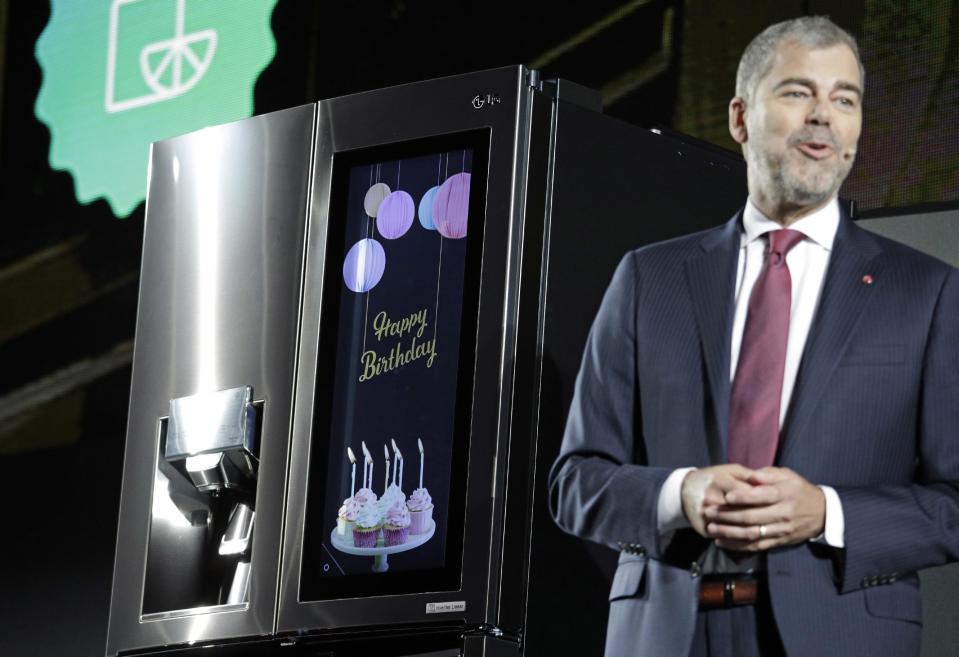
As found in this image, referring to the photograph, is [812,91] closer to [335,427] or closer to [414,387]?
[414,387]

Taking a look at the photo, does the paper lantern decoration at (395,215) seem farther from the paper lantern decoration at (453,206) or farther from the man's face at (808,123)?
the man's face at (808,123)

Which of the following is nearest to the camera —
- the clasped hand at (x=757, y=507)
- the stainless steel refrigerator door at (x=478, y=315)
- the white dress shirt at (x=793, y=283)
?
the clasped hand at (x=757, y=507)

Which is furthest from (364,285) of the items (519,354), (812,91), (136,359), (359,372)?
(812,91)

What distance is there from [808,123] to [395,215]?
34.5 inches

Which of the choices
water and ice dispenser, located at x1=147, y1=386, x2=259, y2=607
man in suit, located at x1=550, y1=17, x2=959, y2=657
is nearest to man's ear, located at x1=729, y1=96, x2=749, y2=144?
man in suit, located at x1=550, y1=17, x2=959, y2=657

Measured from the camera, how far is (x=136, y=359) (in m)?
3.04

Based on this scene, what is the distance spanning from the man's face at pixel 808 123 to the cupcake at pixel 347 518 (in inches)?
36.1

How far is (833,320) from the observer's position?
198 cm

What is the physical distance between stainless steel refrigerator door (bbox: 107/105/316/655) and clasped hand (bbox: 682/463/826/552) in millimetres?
1033

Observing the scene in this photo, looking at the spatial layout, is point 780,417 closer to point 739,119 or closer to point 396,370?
point 739,119

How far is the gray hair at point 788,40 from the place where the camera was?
2043mm

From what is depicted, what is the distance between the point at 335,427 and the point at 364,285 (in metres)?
0.24

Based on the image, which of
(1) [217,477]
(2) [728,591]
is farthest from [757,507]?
(1) [217,477]

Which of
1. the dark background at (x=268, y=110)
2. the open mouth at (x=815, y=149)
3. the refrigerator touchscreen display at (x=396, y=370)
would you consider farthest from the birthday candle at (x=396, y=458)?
the dark background at (x=268, y=110)
